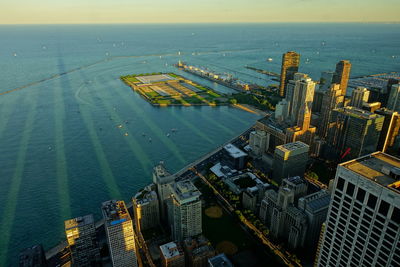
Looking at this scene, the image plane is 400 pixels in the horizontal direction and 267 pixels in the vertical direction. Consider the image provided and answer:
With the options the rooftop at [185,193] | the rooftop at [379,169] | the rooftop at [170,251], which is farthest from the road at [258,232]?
the rooftop at [379,169]

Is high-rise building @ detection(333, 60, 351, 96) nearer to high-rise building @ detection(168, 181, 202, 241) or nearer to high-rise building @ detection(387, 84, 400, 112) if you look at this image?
high-rise building @ detection(387, 84, 400, 112)

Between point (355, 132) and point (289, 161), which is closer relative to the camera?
point (289, 161)

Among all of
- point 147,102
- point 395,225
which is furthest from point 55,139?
point 395,225

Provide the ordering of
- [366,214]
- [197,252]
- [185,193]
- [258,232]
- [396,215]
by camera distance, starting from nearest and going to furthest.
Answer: [396,215] → [366,214] → [197,252] → [185,193] → [258,232]

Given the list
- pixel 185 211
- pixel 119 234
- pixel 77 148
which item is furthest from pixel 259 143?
pixel 77 148

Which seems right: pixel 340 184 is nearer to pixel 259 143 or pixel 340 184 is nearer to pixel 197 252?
pixel 197 252

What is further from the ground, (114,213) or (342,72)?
(342,72)

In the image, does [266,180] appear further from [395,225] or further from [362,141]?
[395,225]

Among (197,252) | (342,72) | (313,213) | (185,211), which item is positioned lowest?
(197,252)
